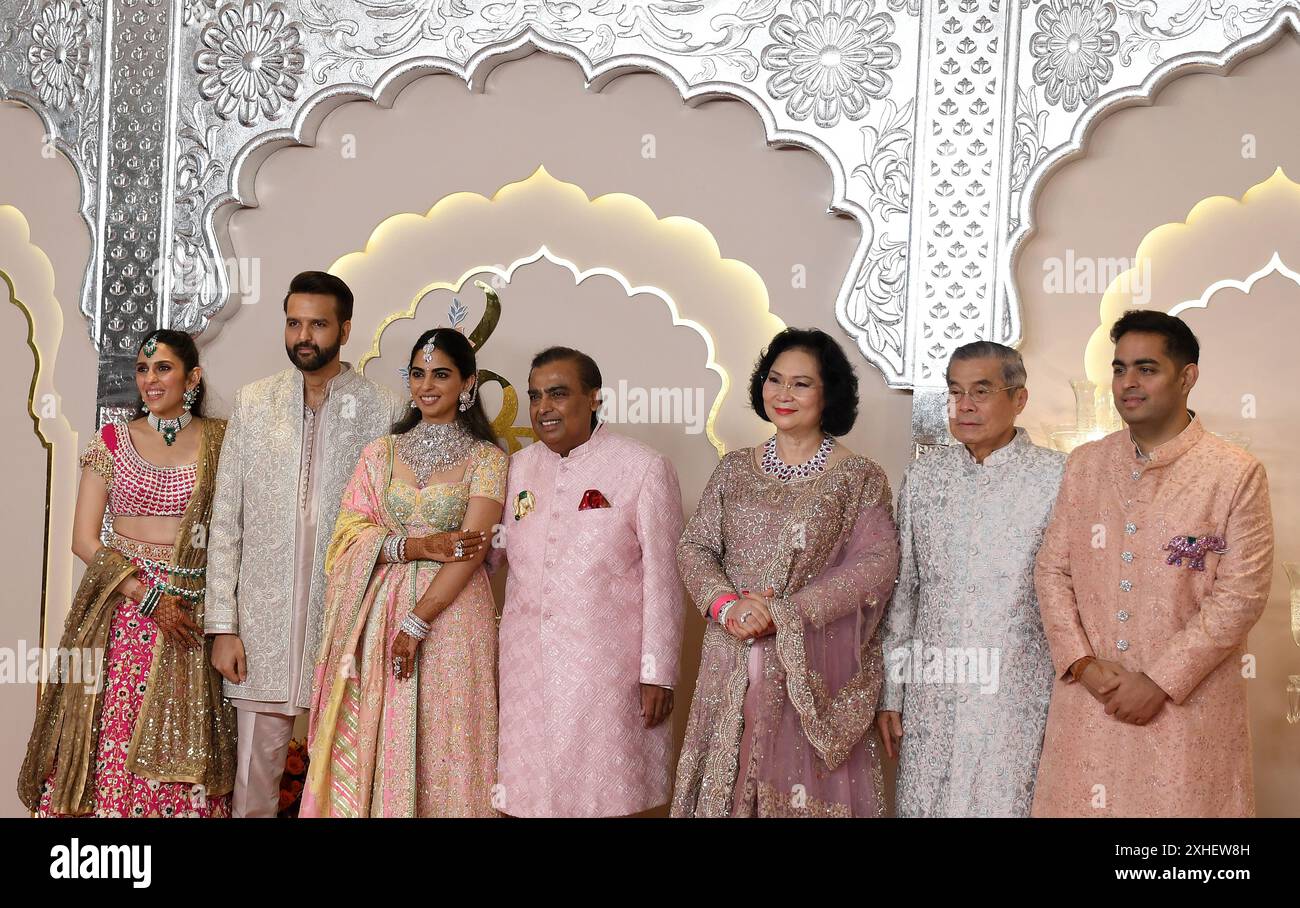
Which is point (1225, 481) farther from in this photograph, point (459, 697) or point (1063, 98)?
point (459, 697)

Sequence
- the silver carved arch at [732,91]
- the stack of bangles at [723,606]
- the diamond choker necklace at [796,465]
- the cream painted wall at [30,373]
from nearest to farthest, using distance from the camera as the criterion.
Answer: the stack of bangles at [723,606] < the diamond choker necklace at [796,465] < the silver carved arch at [732,91] < the cream painted wall at [30,373]

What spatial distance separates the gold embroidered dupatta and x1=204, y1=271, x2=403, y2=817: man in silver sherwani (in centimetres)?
6

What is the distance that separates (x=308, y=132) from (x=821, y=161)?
180cm

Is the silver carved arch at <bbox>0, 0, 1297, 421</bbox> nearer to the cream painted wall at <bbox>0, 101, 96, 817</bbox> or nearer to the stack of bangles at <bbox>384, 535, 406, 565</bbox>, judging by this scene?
the cream painted wall at <bbox>0, 101, 96, 817</bbox>

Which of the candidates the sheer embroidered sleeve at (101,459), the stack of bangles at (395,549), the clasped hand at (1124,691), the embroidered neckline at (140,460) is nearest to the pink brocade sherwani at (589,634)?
the stack of bangles at (395,549)

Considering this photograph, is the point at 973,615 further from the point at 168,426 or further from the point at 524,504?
the point at 168,426

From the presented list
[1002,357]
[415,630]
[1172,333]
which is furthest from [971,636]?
[415,630]

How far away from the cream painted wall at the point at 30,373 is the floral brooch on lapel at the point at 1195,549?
12.2ft

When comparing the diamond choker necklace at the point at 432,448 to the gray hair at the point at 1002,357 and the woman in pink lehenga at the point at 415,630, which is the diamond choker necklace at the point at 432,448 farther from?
the gray hair at the point at 1002,357

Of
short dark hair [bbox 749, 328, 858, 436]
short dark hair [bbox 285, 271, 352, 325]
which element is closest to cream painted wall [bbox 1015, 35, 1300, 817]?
short dark hair [bbox 749, 328, 858, 436]

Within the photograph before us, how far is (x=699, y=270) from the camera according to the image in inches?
195

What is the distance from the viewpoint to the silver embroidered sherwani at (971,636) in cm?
364

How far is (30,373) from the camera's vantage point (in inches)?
213

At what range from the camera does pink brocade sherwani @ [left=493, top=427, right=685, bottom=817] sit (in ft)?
12.8
